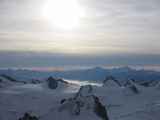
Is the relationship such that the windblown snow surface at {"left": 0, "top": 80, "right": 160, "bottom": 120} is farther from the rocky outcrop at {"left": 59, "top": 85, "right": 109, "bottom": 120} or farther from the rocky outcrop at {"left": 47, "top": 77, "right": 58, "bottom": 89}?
the rocky outcrop at {"left": 47, "top": 77, "right": 58, "bottom": 89}

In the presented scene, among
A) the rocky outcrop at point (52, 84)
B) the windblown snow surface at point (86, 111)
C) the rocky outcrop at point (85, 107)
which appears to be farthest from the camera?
the rocky outcrop at point (52, 84)

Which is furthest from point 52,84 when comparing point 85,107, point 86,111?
point 86,111

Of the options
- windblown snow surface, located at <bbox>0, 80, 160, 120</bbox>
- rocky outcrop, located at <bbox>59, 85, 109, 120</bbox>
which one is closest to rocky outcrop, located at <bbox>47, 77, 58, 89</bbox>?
windblown snow surface, located at <bbox>0, 80, 160, 120</bbox>

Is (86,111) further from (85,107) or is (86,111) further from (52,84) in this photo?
(52,84)

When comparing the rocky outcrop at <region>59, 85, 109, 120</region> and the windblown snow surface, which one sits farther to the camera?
the windblown snow surface

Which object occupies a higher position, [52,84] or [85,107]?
[85,107]

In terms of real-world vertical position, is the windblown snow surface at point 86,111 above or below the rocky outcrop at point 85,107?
below

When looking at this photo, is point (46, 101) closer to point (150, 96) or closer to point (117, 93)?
point (117, 93)

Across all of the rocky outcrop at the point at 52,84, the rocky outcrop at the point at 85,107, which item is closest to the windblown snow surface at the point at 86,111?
the rocky outcrop at the point at 85,107

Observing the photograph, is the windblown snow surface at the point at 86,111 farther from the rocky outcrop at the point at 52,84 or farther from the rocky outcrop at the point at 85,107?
the rocky outcrop at the point at 52,84
